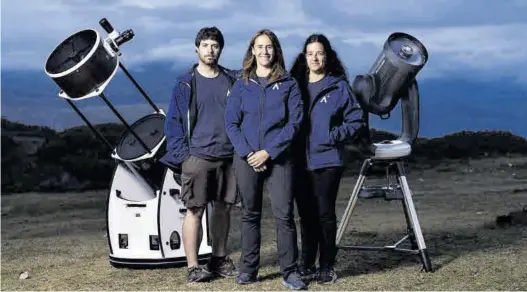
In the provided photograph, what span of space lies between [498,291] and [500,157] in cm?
1178

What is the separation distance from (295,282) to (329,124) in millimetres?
1082

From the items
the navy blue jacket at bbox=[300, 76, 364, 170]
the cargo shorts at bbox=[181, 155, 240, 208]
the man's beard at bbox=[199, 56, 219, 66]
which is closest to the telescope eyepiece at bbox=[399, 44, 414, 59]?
the navy blue jacket at bbox=[300, 76, 364, 170]

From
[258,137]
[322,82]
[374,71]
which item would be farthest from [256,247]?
[374,71]

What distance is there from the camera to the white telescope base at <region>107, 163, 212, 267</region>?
6.65 meters

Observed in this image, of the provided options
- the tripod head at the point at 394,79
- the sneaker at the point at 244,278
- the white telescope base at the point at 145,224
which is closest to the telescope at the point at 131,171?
the white telescope base at the point at 145,224

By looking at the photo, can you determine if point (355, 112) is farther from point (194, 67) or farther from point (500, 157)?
point (500, 157)

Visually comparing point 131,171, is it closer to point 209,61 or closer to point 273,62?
point 209,61

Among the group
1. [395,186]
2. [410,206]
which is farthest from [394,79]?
[410,206]

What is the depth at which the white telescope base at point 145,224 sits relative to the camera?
21.8 feet

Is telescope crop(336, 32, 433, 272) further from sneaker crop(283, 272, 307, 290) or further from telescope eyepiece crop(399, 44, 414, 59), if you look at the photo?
sneaker crop(283, 272, 307, 290)

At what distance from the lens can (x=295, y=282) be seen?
5.74 meters

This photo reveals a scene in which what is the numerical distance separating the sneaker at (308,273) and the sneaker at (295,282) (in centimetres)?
13

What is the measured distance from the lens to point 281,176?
18.1ft

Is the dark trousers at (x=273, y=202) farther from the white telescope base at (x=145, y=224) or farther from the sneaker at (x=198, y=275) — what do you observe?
the white telescope base at (x=145, y=224)
